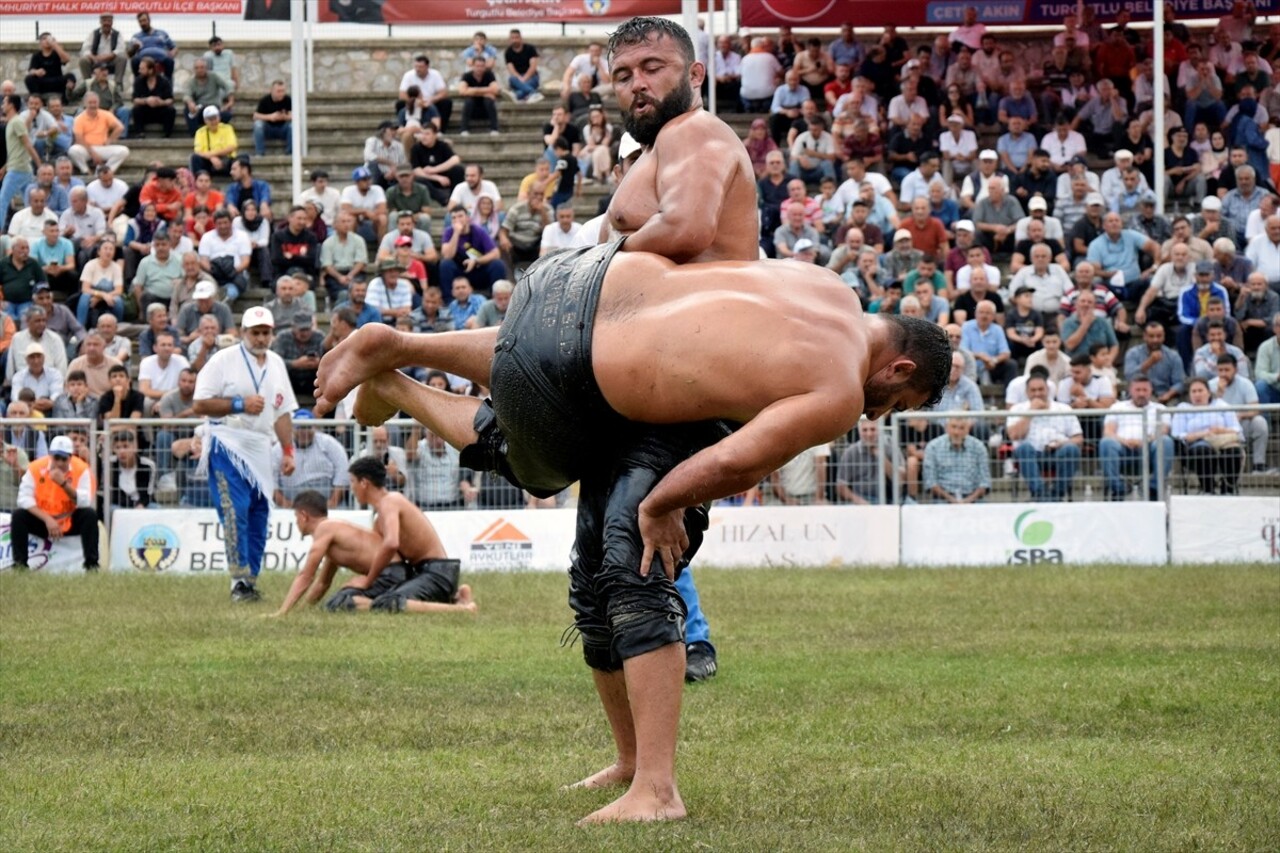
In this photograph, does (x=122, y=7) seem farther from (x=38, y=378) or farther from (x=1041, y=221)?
(x=1041, y=221)

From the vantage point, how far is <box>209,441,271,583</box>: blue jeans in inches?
523

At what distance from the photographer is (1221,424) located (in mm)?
15781

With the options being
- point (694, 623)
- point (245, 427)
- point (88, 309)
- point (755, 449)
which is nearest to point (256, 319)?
point (245, 427)

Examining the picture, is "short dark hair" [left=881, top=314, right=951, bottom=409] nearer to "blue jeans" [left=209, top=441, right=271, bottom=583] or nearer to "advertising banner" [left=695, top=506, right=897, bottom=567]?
"blue jeans" [left=209, top=441, right=271, bottom=583]

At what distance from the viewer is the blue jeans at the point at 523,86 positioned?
26641mm

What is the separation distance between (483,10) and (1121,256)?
9993 mm

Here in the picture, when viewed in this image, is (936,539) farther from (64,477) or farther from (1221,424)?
(64,477)

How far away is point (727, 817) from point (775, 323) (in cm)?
146

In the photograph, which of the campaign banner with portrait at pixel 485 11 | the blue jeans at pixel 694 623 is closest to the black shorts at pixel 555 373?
the blue jeans at pixel 694 623

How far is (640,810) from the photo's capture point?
5.31 meters

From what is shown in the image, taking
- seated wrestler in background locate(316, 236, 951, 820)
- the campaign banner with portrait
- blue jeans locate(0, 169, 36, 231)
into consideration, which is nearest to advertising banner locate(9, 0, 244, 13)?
the campaign banner with portrait

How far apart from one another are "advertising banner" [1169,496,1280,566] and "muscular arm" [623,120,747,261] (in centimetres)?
1089

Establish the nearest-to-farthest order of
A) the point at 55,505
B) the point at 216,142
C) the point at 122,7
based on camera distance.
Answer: the point at 55,505
the point at 216,142
the point at 122,7

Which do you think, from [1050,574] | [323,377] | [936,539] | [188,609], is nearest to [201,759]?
[323,377]
